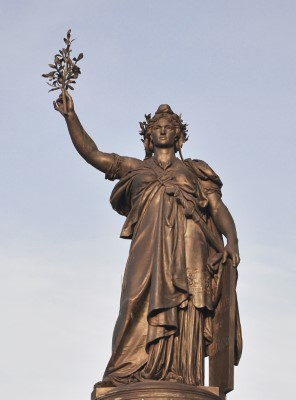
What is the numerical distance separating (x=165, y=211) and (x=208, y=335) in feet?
6.76

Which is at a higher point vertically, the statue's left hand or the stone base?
the statue's left hand

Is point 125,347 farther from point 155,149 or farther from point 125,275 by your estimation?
point 155,149

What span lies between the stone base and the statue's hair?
4.48 m

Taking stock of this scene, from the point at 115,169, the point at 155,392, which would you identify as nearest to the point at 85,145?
the point at 115,169

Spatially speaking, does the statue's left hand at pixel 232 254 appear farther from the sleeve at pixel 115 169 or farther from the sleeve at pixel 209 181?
the sleeve at pixel 115 169

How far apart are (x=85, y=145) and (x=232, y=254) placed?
121 inches

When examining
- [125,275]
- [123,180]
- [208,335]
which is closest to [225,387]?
[208,335]

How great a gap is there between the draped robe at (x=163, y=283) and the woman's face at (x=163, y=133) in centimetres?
40

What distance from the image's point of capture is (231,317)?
19031 mm

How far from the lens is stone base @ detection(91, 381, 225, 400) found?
58.6ft

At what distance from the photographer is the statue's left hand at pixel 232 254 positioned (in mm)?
19531

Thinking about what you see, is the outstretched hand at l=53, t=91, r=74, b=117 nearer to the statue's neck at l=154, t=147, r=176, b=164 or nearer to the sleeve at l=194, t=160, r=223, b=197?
the statue's neck at l=154, t=147, r=176, b=164

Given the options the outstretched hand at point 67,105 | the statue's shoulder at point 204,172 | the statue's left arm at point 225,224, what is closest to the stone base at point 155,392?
the statue's left arm at point 225,224

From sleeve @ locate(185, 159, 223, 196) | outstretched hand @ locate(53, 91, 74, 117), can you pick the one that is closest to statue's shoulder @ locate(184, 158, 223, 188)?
sleeve @ locate(185, 159, 223, 196)
